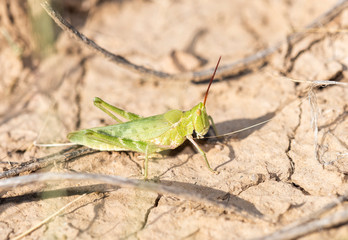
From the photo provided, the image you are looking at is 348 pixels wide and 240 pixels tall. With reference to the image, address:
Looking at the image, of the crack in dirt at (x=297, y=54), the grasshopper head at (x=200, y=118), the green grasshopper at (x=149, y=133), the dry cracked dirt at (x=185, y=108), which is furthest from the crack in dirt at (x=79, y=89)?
the crack in dirt at (x=297, y=54)

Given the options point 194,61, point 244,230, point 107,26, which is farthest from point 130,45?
point 244,230

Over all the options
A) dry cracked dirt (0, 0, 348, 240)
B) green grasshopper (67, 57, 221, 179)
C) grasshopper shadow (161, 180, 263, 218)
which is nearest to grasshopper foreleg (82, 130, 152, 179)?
green grasshopper (67, 57, 221, 179)

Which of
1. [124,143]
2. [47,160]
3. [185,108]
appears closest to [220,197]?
[124,143]

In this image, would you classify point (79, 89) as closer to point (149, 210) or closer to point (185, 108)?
point (185, 108)

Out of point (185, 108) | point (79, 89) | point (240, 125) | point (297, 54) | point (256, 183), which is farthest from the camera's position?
point (79, 89)

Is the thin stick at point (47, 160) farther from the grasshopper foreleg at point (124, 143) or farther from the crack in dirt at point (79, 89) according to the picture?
the crack in dirt at point (79, 89)
